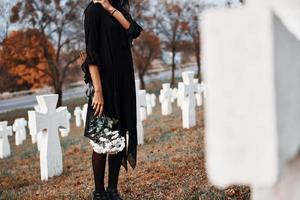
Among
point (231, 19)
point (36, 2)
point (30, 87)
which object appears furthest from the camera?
point (36, 2)

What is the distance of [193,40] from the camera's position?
19.3 metres

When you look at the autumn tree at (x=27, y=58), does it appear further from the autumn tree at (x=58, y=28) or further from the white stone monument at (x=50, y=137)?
the white stone monument at (x=50, y=137)

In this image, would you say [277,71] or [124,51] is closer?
[277,71]

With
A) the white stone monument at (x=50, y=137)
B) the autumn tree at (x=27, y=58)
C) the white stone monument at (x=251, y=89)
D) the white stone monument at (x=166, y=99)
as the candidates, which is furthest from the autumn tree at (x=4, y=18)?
the white stone monument at (x=251, y=89)

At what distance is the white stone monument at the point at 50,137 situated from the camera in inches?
192

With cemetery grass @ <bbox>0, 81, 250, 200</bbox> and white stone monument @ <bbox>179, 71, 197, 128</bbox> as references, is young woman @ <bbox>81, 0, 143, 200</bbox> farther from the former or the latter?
white stone monument @ <bbox>179, 71, 197, 128</bbox>

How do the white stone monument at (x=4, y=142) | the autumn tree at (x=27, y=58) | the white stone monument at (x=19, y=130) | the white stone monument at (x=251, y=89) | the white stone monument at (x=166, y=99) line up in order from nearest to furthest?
the white stone monument at (x=251, y=89) < the white stone monument at (x=4, y=142) < the white stone monument at (x=19, y=130) < the white stone monument at (x=166, y=99) < the autumn tree at (x=27, y=58)

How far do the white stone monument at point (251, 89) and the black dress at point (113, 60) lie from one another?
2.20 meters

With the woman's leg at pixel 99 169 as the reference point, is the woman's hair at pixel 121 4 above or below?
above

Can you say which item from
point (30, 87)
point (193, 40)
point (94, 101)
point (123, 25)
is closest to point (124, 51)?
point (123, 25)

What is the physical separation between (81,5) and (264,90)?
17.0m

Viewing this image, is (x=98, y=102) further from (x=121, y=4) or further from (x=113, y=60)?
(x=121, y=4)

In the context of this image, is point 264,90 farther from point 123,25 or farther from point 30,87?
point 30,87

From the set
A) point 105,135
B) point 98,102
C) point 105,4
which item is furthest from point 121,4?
point 105,135
